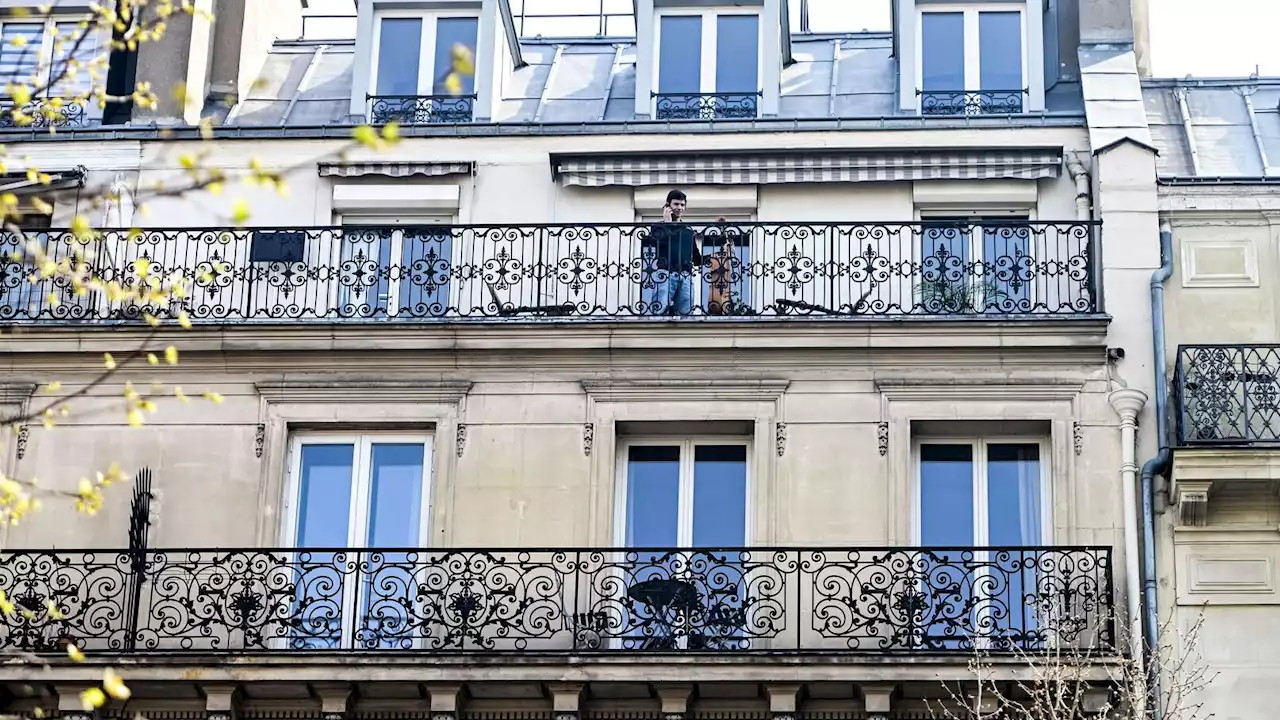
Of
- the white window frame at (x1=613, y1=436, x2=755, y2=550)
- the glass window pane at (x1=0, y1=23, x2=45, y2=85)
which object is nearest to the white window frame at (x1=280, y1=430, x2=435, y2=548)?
the white window frame at (x1=613, y1=436, x2=755, y2=550)

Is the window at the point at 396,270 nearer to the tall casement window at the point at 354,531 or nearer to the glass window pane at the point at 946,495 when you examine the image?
the tall casement window at the point at 354,531

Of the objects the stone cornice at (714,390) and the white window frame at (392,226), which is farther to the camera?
the white window frame at (392,226)

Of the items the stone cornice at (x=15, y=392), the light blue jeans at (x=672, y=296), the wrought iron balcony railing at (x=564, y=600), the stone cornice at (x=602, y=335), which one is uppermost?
the light blue jeans at (x=672, y=296)

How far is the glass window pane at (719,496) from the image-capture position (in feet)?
64.5

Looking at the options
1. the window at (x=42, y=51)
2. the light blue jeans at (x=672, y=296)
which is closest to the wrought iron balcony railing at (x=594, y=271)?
the light blue jeans at (x=672, y=296)

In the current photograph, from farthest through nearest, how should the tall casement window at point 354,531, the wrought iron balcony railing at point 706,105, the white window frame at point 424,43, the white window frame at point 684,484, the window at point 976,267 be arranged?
the white window frame at point 424,43 → the wrought iron balcony railing at point 706,105 → the window at point 976,267 → the white window frame at point 684,484 → the tall casement window at point 354,531

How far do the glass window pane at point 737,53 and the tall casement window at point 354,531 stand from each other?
4.86m

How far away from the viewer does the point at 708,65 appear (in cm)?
2228

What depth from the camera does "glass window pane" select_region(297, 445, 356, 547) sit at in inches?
781

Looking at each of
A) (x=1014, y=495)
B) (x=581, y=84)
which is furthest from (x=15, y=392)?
(x=1014, y=495)

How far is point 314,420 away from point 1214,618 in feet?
25.8

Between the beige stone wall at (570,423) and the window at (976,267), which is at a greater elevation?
the window at (976,267)

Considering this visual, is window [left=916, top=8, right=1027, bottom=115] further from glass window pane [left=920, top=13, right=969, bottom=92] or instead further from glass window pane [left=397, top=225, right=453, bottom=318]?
glass window pane [left=397, top=225, right=453, bottom=318]

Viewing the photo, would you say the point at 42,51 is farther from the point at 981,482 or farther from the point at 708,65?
the point at 981,482
